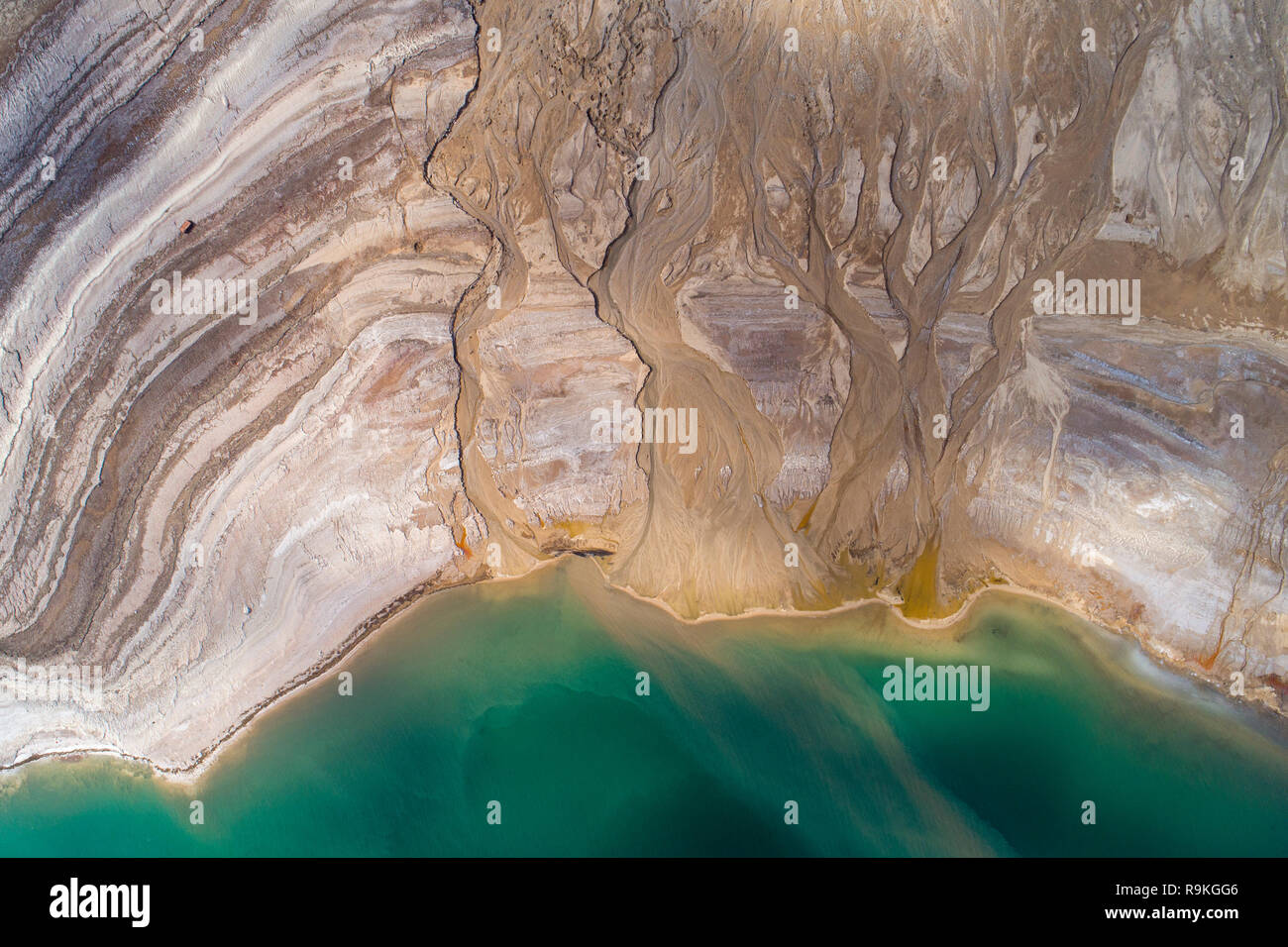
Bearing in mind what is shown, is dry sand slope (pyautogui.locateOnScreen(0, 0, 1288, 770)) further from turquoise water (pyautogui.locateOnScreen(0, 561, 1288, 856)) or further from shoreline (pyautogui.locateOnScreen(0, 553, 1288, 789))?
turquoise water (pyautogui.locateOnScreen(0, 561, 1288, 856))

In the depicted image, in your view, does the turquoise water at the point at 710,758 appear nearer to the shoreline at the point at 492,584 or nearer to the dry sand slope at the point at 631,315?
the shoreline at the point at 492,584

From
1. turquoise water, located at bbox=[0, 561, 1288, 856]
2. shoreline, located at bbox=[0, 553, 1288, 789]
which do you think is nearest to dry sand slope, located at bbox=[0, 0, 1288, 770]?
shoreline, located at bbox=[0, 553, 1288, 789]

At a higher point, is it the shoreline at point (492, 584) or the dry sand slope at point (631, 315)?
the dry sand slope at point (631, 315)

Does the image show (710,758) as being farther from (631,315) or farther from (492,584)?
(631,315)

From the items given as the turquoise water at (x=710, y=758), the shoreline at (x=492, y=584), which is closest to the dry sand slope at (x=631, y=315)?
the shoreline at (x=492, y=584)

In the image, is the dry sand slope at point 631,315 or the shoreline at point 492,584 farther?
the shoreline at point 492,584
